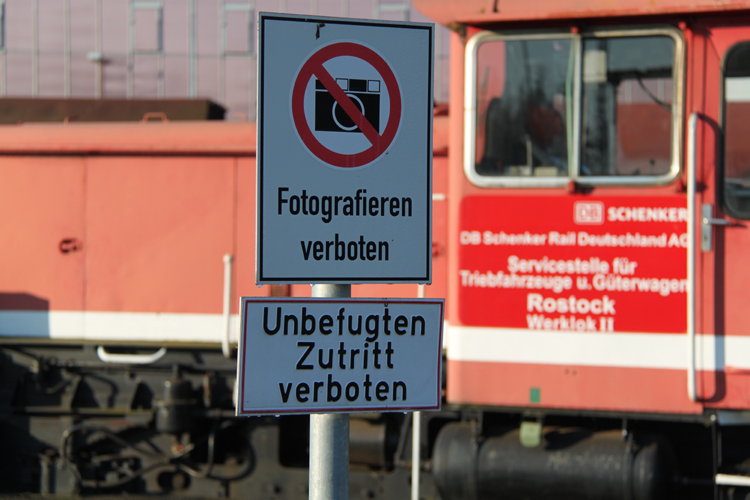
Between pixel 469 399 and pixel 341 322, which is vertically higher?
pixel 341 322

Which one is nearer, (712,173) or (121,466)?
(712,173)

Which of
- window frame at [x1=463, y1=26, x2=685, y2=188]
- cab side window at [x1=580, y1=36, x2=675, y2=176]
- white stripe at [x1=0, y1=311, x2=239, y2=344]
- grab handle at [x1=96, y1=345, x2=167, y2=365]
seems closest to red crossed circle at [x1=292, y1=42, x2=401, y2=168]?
window frame at [x1=463, y1=26, x2=685, y2=188]

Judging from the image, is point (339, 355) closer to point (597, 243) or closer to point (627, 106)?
point (597, 243)

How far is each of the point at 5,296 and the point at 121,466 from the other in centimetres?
138

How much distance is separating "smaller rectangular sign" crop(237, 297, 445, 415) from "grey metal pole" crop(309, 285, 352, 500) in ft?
0.20

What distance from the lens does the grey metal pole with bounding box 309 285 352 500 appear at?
183 centimetres

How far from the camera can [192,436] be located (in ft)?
14.7

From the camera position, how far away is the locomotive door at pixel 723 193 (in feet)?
11.3

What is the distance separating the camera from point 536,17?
3514mm

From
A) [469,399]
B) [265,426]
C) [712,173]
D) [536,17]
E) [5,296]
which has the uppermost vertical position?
[536,17]

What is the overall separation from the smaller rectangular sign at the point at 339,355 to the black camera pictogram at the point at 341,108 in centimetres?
45

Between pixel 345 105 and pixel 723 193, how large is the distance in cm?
243

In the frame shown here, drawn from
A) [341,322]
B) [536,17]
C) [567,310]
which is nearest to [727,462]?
[567,310]

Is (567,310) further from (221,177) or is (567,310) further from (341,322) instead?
(221,177)
